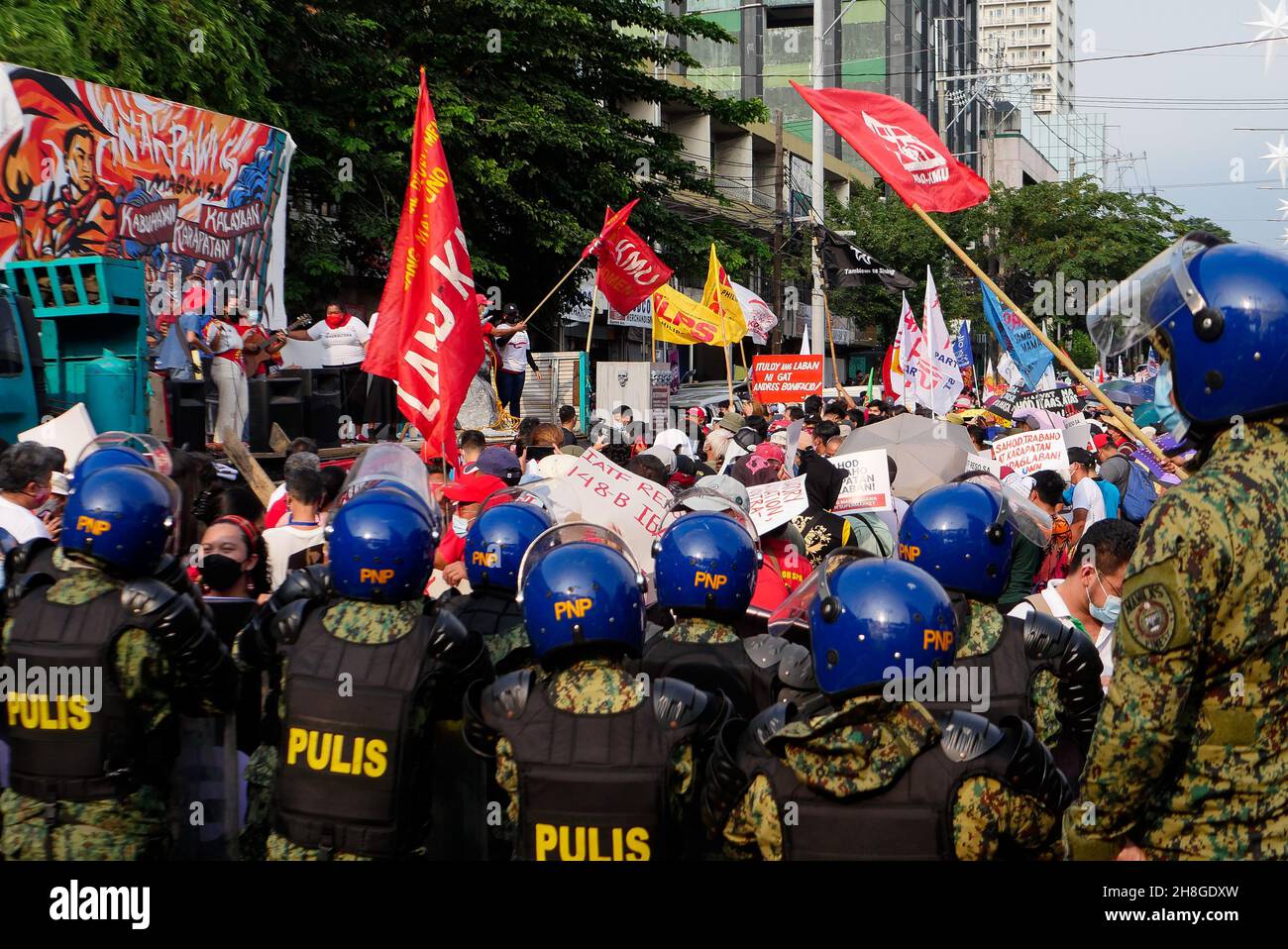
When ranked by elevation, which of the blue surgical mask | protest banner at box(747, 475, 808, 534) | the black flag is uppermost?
the black flag

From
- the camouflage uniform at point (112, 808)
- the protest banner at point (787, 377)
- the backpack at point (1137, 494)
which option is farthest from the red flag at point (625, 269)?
the camouflage uniform at point (112, 808)

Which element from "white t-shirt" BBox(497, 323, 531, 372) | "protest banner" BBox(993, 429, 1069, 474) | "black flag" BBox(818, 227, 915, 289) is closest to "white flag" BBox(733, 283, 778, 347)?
"black flag" BBox(818, 227, 915, 289)

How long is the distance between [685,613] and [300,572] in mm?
1323

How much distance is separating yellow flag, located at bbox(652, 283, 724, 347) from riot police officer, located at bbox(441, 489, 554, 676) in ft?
46.0

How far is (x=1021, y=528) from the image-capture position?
5219mm

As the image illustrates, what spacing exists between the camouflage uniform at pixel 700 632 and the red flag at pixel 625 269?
39.8 ft

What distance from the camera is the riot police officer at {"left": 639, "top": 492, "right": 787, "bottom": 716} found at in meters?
4.40

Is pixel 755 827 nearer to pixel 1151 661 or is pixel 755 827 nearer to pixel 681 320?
pixel 1151 661

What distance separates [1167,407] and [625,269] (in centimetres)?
1403

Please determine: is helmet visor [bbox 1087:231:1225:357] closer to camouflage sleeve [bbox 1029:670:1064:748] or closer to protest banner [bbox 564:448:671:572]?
camouflage sleeve [bbox 1029:670:1064:748]

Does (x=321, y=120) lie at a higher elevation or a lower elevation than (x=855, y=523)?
higher

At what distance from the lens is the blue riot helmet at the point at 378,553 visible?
389 centimetres
